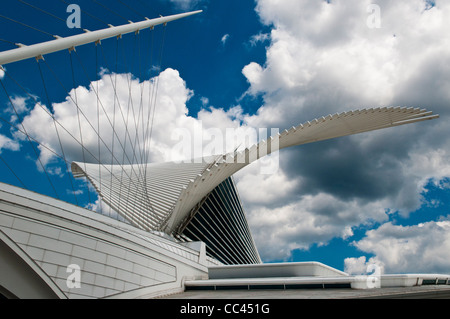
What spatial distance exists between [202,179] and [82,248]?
11.4m

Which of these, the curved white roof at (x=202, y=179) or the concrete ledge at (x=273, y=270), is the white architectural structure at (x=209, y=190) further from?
the concrete ledge at (x=273, y=270)

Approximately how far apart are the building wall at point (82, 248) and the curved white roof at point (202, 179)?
749 centimetres

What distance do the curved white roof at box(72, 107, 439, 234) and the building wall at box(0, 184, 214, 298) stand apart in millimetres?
7493

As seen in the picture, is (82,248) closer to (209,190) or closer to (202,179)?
(202,179)

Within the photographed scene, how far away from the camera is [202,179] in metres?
24.2

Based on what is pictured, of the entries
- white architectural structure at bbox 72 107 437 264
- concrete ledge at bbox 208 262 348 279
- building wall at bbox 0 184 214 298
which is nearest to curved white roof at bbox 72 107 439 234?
white architectural structure at bbox 72 107 437 264

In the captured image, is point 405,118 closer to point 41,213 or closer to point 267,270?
point 267,270

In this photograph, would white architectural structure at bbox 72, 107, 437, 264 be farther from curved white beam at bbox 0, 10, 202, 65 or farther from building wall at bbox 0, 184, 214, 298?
curved white beam at bbox 0, 10, 202, 65

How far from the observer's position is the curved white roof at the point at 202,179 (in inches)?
990

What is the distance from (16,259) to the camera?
12.4 metres

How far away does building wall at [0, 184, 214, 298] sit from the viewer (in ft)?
41.1
